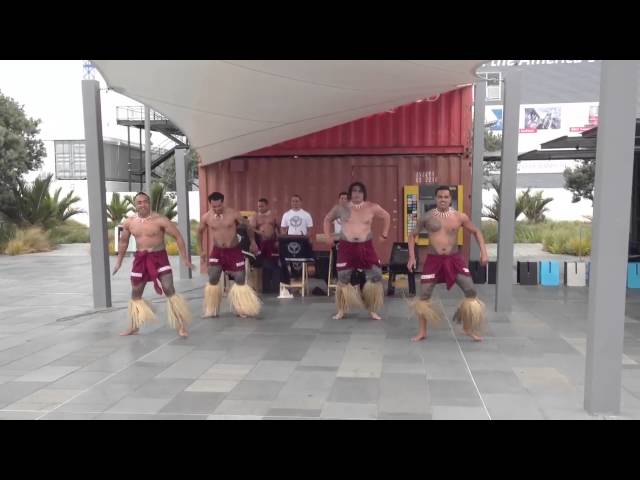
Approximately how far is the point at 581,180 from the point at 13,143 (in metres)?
20.9

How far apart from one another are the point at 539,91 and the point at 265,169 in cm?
2941

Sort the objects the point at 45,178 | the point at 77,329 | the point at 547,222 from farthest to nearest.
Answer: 1. the point at 547,222
2. the point at 45,178
3. the point at 77,329

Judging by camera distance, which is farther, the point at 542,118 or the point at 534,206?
the point at 542,118

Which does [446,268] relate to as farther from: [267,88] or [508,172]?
[267,88]

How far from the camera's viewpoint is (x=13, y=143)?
17.3 m

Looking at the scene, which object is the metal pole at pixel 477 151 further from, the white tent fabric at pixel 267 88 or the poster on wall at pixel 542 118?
the poster on wall at pixel 542 118

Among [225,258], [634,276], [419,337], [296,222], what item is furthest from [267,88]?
[634,276]

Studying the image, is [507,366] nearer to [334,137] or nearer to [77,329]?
[77,329]

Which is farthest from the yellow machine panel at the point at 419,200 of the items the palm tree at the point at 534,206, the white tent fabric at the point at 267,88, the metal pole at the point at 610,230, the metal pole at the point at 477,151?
the palm tree at the point at 534,206

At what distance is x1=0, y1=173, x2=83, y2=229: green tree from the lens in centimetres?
1714

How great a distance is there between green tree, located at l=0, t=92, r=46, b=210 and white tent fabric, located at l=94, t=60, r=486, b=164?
11896mm

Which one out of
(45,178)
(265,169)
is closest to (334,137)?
(265,169)

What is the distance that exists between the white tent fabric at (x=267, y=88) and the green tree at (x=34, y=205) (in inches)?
444

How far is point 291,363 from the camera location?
4.98 m
